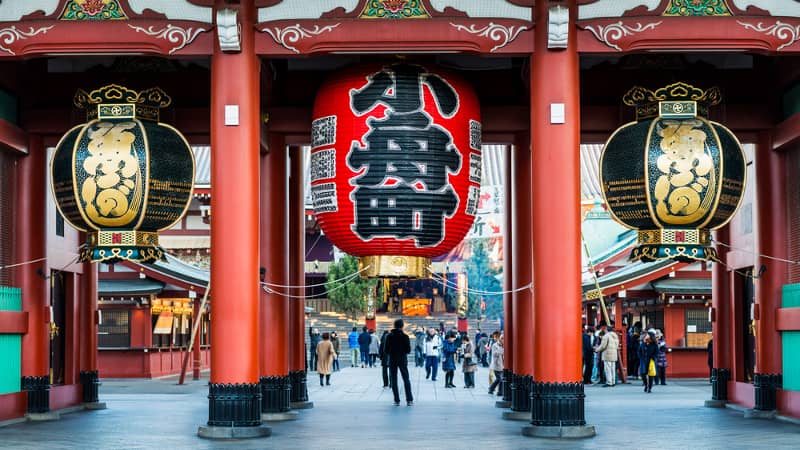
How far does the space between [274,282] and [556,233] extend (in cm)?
714

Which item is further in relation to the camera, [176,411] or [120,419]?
[176,411]

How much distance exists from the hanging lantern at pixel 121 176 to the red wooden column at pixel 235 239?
132 centimetres

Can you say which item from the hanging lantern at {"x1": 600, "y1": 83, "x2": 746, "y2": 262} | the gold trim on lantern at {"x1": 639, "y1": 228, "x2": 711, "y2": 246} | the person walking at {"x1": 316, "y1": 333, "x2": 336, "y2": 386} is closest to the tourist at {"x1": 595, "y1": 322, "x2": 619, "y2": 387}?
the person walking at {"x1": 316, "y1": 333, "x2": 336, "y2": 386}

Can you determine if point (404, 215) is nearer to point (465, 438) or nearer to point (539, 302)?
point (539, 302)

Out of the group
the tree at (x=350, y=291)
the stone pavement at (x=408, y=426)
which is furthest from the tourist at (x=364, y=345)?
the stone pavement at (x=408, y=426)

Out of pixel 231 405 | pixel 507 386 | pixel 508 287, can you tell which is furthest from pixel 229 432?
pixel 508 287

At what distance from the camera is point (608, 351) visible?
3291 cm

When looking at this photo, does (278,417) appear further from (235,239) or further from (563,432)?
(563,432)

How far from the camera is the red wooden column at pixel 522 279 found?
21.4 metres

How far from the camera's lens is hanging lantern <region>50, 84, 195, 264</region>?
17.4 metres

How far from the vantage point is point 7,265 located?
816 inches

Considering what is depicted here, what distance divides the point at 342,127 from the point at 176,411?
8.59 metres

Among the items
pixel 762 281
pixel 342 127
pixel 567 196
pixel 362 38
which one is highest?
pixel 362 38

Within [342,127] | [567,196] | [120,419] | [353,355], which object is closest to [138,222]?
[342,127]
